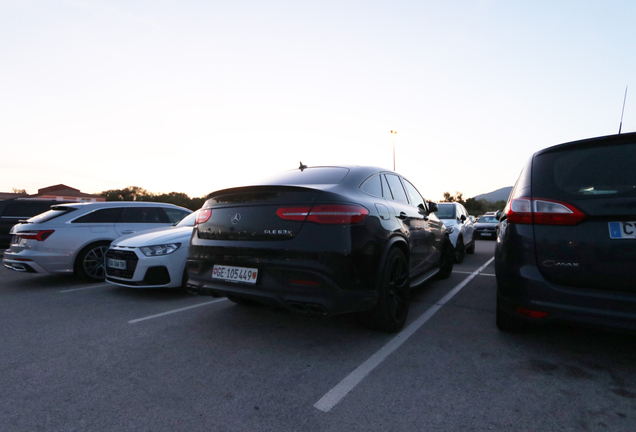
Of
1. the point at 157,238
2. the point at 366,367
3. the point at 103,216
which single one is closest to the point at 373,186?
the point at 366,367

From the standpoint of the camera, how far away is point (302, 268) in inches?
110

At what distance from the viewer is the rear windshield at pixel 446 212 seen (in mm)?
8852

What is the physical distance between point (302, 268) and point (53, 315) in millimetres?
3533

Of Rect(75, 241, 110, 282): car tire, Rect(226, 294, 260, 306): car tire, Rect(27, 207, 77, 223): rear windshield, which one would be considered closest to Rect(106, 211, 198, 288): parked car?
Rect(75, 241, 110, 282): car tire

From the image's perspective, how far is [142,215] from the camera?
7.40 m

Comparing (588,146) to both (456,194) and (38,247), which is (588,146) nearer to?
(38,247)

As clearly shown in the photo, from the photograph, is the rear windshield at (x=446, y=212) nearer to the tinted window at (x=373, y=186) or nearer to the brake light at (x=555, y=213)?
the tinted window at (x=373, y=186)

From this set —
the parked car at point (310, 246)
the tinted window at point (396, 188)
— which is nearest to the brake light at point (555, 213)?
the parked car at point (310, 246)

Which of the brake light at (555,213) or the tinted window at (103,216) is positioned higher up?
the tinted window at (103,216)

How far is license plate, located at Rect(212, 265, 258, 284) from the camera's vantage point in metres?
3.00

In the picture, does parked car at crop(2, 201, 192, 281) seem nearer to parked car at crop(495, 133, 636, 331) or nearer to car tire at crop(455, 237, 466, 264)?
parked car at crop(495, 133, 636, 331)

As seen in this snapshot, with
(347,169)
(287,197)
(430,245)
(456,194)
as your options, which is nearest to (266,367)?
(287,197)

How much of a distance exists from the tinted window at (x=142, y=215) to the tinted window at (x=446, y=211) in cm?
663

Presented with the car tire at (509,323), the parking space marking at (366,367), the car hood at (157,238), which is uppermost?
the car hood at (157,238)
